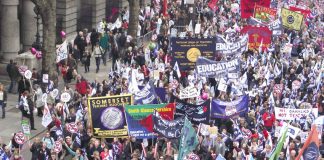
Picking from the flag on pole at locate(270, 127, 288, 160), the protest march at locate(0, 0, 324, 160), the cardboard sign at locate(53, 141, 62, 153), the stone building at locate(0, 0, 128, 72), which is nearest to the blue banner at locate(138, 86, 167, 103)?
the protest march at locate(0, 0, 324, 160)

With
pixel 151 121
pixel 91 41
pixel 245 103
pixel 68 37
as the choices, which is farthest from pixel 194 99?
pixel 68 37

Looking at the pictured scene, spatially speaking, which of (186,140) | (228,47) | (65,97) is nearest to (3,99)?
(65,97)

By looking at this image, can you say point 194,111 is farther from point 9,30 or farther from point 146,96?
point 9,30

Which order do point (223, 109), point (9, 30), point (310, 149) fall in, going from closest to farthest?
point (310, 149) → point (223, 109) → point (9, 30)

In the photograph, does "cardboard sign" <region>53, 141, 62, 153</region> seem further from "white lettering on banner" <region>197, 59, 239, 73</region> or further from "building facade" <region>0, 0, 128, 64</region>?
"building facade" <region>0, 0, 128, 64</region>

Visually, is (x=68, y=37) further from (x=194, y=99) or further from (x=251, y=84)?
(x=194, y=99)

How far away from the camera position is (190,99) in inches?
912

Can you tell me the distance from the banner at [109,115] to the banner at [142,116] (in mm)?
291

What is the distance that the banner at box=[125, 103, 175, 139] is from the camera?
19.2m

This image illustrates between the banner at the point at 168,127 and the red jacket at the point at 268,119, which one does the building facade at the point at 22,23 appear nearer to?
the red jacket at the point at 268,119

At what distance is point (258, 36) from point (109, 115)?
12.5 metres

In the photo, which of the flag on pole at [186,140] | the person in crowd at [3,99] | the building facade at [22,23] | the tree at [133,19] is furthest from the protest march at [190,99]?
the building facade at [22,23]

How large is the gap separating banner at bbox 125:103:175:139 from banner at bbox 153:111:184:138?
34 centimetres

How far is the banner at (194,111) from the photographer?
20094 mm
